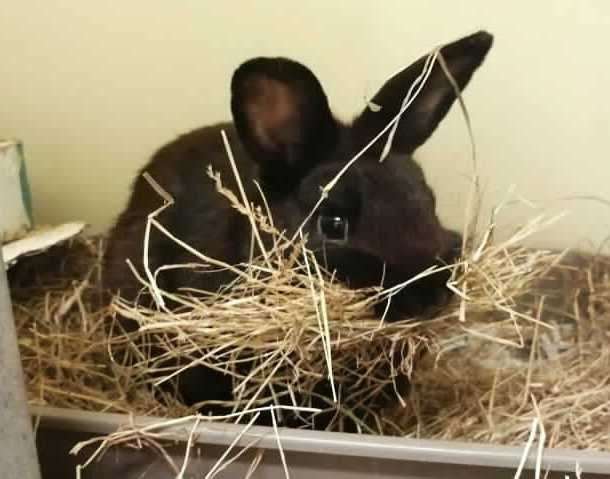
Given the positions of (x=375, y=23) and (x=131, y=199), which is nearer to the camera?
(x=131, y=199)

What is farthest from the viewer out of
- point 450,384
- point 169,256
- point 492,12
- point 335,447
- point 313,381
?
point 492,12

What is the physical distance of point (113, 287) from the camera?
5.56 feet

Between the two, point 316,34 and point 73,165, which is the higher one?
point 316,34

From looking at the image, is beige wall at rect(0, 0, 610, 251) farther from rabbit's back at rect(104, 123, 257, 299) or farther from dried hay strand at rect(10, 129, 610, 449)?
rabbit's back at rect(104, 123, 257, 299)

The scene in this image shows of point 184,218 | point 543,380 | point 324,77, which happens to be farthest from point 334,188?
point 324,77

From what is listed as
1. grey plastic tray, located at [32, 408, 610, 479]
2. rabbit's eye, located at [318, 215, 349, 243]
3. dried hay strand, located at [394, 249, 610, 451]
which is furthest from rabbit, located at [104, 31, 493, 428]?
dried hay strand, located at [394, 249, 610, 451]

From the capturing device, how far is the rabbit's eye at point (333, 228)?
4.46ft

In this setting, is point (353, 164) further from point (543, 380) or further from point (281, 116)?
point (543, 380)

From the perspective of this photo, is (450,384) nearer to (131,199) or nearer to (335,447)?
(335,447)

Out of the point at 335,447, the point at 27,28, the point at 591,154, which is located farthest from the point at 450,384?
the point at 27,28

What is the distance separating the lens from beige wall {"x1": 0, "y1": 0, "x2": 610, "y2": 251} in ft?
6.53

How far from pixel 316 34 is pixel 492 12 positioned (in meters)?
A: 0.36

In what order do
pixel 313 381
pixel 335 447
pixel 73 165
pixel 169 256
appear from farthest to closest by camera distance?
pixel 73 165 < pixel 169 256 < pixel 313 381 < pixel 335 447

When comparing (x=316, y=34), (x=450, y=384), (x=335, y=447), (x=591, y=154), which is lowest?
(x=450, y=384)
